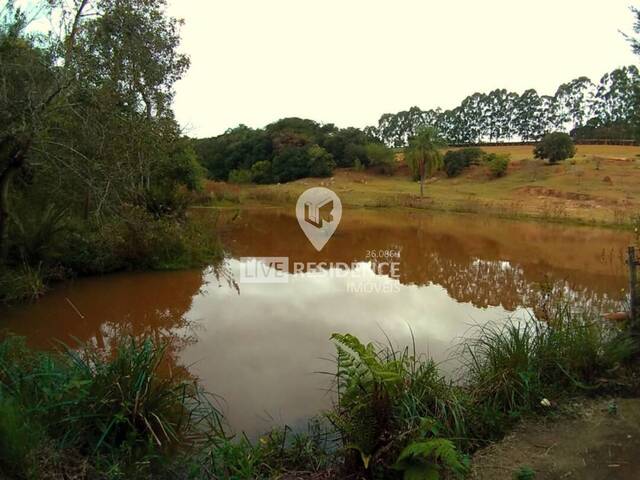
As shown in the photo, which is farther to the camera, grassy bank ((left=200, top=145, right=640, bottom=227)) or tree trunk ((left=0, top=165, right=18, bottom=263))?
grassy bank ((left=200, top=145, right=640, bottom=227))

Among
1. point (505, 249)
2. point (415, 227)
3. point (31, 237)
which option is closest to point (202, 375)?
point (31, 237)

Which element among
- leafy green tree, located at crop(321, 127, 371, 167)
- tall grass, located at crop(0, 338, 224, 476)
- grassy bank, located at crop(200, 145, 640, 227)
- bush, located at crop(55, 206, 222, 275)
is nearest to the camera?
tall grass, located at crop(0, 338, 224, 476)

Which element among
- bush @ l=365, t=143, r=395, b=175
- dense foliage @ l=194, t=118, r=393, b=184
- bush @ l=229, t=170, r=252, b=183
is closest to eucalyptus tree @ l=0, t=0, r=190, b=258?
dense foliage @ l=194, t=118, r=393, b=184

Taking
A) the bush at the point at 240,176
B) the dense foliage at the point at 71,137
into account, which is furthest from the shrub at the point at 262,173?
the dense foliage at the point at 71,137

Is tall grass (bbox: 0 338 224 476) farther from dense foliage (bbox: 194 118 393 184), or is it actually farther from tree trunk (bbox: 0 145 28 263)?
dense foliage (bbox: 194 118 393 184)

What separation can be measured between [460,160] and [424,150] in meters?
10.7

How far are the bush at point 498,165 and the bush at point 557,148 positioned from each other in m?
3.57

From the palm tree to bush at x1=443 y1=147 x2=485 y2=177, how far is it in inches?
332

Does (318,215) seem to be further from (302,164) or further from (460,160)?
(460,160)

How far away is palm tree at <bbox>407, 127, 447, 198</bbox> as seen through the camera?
36312mm

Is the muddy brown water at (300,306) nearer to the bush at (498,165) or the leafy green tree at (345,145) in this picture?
the bush at (498,165)

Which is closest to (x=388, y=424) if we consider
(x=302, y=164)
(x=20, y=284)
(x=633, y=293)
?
(x=633, y=293)

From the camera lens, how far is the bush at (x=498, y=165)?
139 feet

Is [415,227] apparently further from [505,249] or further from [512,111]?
[512,111]
